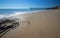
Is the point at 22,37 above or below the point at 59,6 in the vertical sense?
below

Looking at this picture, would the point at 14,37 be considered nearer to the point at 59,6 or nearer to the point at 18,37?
the point at 18,37

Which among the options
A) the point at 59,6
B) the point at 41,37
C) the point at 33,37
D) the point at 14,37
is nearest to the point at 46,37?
the point at 41,37

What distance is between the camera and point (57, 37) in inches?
115

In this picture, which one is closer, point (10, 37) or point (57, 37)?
point (57, 37)

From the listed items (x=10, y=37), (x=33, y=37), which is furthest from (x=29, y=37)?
(x=10, y=37)

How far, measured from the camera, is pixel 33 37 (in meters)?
3.11

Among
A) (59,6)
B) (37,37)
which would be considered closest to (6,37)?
(37,37)

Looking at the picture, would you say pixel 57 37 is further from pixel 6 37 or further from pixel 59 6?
pixel 59 6

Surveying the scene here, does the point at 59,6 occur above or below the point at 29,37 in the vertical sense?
above

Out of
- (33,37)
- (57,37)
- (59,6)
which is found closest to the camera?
(57,37)

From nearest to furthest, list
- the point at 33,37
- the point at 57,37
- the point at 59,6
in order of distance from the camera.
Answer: the point at 57,37 < the point at 33,37 < the point at 59,6

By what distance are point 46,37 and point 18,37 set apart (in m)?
0.88

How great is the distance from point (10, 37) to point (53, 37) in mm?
1343

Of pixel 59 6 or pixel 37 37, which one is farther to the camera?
pixel 59 6
